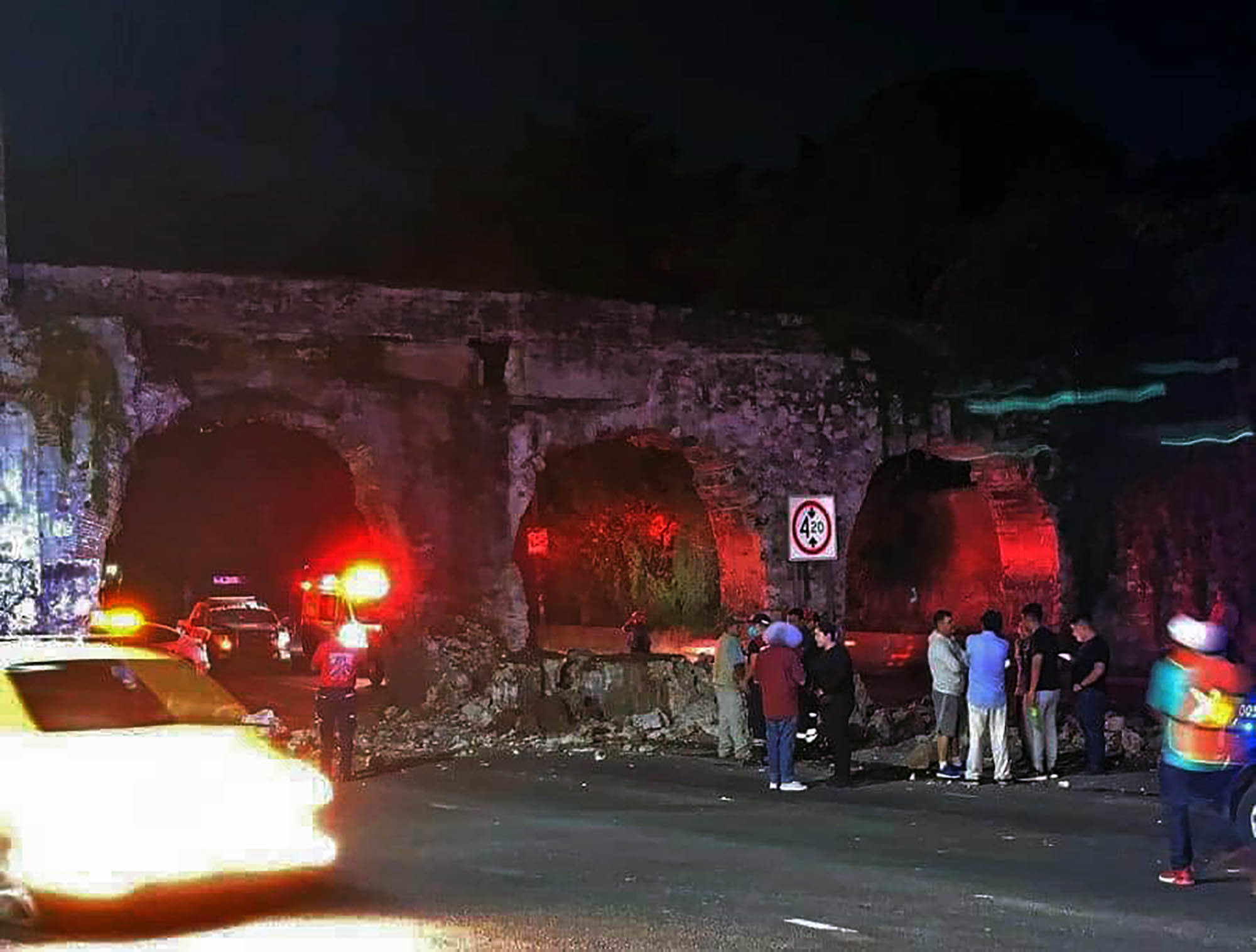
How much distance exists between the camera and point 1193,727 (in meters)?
9.82

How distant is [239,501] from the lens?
52312 millimetres

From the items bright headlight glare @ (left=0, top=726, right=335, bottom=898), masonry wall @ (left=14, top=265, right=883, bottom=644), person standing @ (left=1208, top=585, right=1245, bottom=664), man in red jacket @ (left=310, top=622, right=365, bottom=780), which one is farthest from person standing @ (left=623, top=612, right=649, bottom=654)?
bright headlight glare @ (left=0, top=726, right=335, bottom=898)

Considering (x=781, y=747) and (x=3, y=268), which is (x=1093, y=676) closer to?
(x=781, y=747)

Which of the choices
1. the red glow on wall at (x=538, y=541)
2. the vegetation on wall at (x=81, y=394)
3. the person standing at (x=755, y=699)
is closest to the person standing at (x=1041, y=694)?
the person standing at (x=755, y=699)

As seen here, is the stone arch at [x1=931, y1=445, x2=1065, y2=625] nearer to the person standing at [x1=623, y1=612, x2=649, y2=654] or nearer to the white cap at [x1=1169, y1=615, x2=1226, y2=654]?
the person standing at [x1=623, y1=612, x2=649, y2=654]

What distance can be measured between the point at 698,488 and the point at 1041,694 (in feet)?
39.7

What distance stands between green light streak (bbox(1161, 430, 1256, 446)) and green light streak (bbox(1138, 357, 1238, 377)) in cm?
114

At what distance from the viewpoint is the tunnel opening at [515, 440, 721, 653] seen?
35844 millimetres

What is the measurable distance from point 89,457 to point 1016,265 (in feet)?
62.8

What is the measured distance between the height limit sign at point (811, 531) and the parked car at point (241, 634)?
18022 mm

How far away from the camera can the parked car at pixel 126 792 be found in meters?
8.17

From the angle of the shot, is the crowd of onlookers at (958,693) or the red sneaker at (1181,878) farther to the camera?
the crowd of onlookers at (958,693)

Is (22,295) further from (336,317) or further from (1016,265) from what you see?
(1016,265)

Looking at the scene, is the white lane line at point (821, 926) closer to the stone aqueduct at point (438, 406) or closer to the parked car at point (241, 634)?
the stone aqueduct at point (438, 406)
